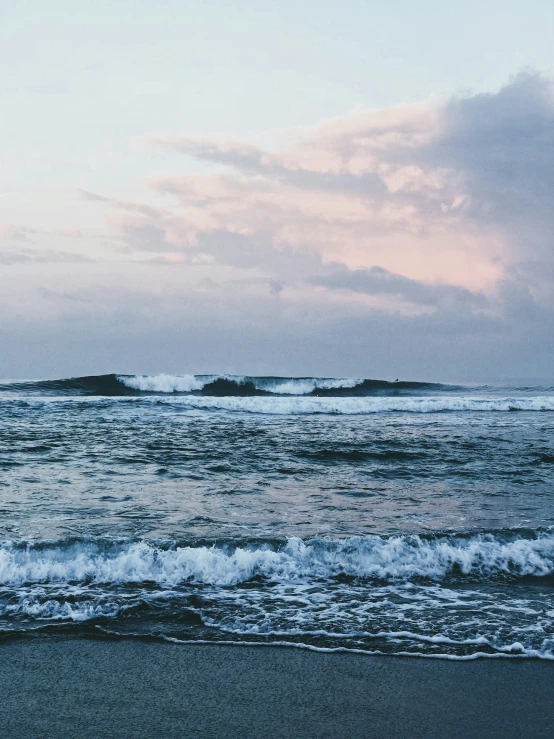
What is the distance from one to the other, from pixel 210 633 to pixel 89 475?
277 inches

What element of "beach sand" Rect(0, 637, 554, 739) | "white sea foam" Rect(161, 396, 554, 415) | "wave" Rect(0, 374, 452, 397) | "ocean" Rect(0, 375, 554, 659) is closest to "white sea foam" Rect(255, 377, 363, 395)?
"wave" Rect(0, 374, 452, 397)

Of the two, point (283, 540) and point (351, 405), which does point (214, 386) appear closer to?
point (351, 405)

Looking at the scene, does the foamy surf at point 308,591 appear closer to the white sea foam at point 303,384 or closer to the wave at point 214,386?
the wave at point 214,386

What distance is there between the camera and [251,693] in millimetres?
4156

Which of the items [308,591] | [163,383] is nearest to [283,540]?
[308,591]

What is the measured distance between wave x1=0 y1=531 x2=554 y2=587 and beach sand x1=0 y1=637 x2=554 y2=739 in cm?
158

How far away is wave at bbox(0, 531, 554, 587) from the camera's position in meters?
6.41

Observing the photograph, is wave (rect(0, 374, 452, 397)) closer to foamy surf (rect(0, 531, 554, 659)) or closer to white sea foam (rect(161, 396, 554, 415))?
white sea foam (rect(161, 396, 554, 415))

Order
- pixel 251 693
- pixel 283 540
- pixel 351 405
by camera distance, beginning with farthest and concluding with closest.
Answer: pixel 351 405 → pixel 283 540 → pixel 251 693

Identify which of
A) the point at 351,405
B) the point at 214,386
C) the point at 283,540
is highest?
the point at 214,386

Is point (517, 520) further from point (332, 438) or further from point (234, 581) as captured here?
point (332, 438)

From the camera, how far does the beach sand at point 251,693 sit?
3.71 m

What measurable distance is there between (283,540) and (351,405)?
2057 centimetres

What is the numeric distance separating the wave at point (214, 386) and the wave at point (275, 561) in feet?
83.9
